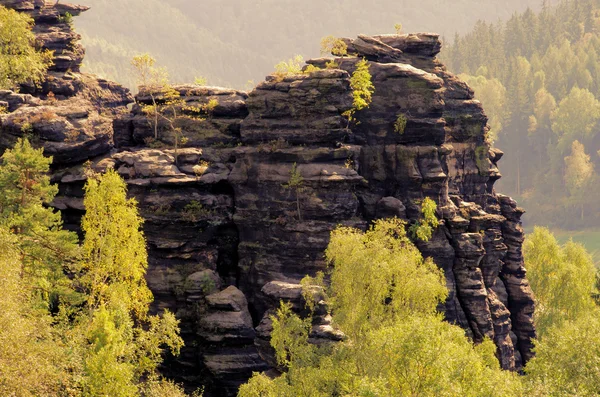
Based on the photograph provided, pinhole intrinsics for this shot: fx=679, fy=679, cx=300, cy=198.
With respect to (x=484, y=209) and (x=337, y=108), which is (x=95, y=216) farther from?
(x=484, y=209)

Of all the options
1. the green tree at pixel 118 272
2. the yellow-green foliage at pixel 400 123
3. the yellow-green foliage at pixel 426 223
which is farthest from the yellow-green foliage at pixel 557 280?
the green tree at pixel 118 272

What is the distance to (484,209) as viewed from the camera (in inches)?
3652

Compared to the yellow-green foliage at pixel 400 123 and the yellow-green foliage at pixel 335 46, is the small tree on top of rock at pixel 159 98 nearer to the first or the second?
the yellow-green foliage at pixel 335 46

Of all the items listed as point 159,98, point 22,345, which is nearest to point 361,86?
point 159,98

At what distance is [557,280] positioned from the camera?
10656 cm

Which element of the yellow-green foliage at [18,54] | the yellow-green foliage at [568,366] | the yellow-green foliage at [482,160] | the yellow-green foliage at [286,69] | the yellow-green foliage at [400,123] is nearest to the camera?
the yellow-green foliage at [568,366]

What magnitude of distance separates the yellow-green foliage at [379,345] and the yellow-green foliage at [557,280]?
1849 inches

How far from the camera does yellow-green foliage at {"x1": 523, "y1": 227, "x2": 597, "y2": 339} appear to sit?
105 meters

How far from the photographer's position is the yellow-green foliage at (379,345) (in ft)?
153

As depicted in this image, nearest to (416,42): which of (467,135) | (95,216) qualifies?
(467,135)

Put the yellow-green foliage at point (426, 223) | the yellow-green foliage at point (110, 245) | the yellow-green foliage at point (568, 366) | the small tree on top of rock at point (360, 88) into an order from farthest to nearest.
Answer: the small tree on top of rock at point (360, 88)
the yellow-green foliage at point (426, 223)
the yellow-green foliage at point (110, 245)
the yellow-green foliage at point (568, 366)

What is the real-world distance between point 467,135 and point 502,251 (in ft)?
53.2

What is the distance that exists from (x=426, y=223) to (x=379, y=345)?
28852mm

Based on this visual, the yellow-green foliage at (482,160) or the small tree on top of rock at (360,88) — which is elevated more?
the small tree on top of rock at (360,88)
